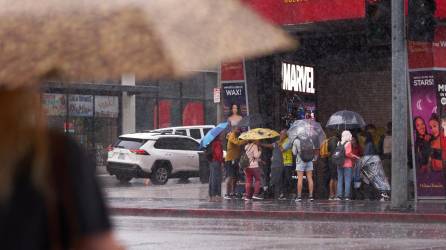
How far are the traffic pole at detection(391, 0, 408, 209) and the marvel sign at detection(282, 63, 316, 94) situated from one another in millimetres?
4747

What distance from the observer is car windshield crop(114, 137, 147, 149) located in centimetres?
3112

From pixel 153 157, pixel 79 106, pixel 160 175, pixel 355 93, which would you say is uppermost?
pixel 79 106

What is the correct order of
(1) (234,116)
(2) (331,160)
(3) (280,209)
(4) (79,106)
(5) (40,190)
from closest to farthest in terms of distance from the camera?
1. (5) (40,190)
2. (3) (280,209)
3. (2) (331,160)
4. (1) (234,116)
5. (4) (79,106)

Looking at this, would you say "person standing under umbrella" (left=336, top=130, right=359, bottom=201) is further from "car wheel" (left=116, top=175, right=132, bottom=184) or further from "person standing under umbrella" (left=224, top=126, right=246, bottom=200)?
"car wheel" (left=116, top=175, right=132, bottom=184)

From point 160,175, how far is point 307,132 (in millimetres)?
11089

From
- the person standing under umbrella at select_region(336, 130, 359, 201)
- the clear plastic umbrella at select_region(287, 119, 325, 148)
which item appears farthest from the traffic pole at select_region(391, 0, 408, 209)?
the clear plastic umbrella at select_region(287, 119, 325, 148)

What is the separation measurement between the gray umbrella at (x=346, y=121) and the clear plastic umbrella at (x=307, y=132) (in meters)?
0.36

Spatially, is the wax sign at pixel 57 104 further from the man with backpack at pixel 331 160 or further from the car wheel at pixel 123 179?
the man with backpack at pixel 331 160

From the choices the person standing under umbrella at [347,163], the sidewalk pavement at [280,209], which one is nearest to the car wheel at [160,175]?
the sidewalk pavement at [280,209]

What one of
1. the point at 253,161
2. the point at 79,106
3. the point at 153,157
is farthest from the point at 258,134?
the point at 79,106

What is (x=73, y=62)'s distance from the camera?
293cm

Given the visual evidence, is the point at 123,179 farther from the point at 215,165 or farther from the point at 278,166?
the point at 278,166

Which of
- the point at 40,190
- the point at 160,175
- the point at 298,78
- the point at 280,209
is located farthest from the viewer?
the point at 160,175

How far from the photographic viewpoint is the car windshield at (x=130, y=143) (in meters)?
31.1
